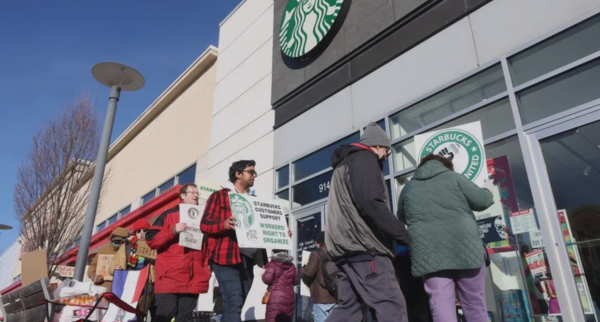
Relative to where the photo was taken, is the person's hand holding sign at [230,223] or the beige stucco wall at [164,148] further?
the beige stucco wall at [164,148]

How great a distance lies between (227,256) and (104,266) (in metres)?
3.01

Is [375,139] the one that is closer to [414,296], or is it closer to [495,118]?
[414,296]

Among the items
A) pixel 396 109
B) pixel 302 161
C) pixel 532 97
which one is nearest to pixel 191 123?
pixel 302 161

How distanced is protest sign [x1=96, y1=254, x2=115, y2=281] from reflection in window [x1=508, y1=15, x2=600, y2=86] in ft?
19.5

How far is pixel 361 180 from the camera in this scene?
9.93 feet

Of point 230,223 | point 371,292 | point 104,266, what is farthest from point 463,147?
point 104,266

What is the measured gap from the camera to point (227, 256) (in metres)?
3.75

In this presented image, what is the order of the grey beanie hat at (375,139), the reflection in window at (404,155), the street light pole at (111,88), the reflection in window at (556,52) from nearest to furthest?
the grey beanie hat at (375,139) < the reflection in window at (556,52) < the reflection in window at (404,155) < the street light pole at (111,88)

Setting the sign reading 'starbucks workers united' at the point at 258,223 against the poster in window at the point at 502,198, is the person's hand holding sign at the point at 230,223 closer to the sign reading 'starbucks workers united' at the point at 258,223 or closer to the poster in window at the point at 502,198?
the sign reading 'starbucks workers united' at the point at 258,223

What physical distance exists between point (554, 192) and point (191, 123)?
10599mm

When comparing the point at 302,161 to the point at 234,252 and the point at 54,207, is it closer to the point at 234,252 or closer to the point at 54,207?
the point at 234,252

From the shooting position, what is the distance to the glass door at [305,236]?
283 inches

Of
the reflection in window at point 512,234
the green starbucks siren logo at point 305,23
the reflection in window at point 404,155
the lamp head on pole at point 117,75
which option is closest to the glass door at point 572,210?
the reflection in window at point 512,234

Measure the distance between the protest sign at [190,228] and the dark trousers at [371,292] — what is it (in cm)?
177
